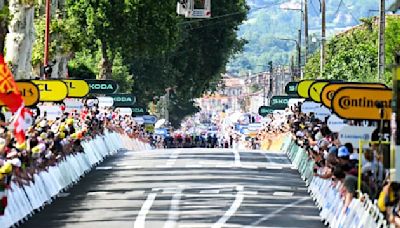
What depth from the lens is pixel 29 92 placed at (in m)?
34.6

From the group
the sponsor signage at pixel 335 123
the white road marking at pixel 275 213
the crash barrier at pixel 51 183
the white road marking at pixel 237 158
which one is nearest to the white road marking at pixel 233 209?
the white road marking at pixel 275 213

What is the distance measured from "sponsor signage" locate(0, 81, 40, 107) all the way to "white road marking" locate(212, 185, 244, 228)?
18.9ft

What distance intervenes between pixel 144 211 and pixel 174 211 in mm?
660

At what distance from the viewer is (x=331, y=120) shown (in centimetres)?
3353

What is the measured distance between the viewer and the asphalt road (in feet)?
91.9

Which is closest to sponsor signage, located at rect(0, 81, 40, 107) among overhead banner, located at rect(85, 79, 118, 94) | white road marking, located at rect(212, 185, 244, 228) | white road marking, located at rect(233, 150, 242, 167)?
white road marking, located at rect(212, 185, 244, 228)

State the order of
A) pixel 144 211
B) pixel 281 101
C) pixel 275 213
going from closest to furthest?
pixel 144 211, pixel 275 213, pixel 281 101

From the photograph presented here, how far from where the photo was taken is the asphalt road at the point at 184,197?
91.9 ft

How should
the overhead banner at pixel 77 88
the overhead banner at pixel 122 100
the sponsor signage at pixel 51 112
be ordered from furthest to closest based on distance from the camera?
the overhead banner at pixel 122 100
the overhead banner at pixel 77 88
the sponsor signage at pixel 51 112

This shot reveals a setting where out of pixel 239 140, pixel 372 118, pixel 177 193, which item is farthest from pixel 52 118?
pixel 239 140

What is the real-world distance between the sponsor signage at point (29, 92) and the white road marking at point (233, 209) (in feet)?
18.9

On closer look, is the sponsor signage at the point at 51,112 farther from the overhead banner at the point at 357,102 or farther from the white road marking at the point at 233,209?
the overhead banner at the point at 357,102

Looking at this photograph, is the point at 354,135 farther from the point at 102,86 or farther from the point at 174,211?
the point at 102,86

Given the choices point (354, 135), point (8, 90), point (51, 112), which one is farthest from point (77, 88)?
point (354, 135)
